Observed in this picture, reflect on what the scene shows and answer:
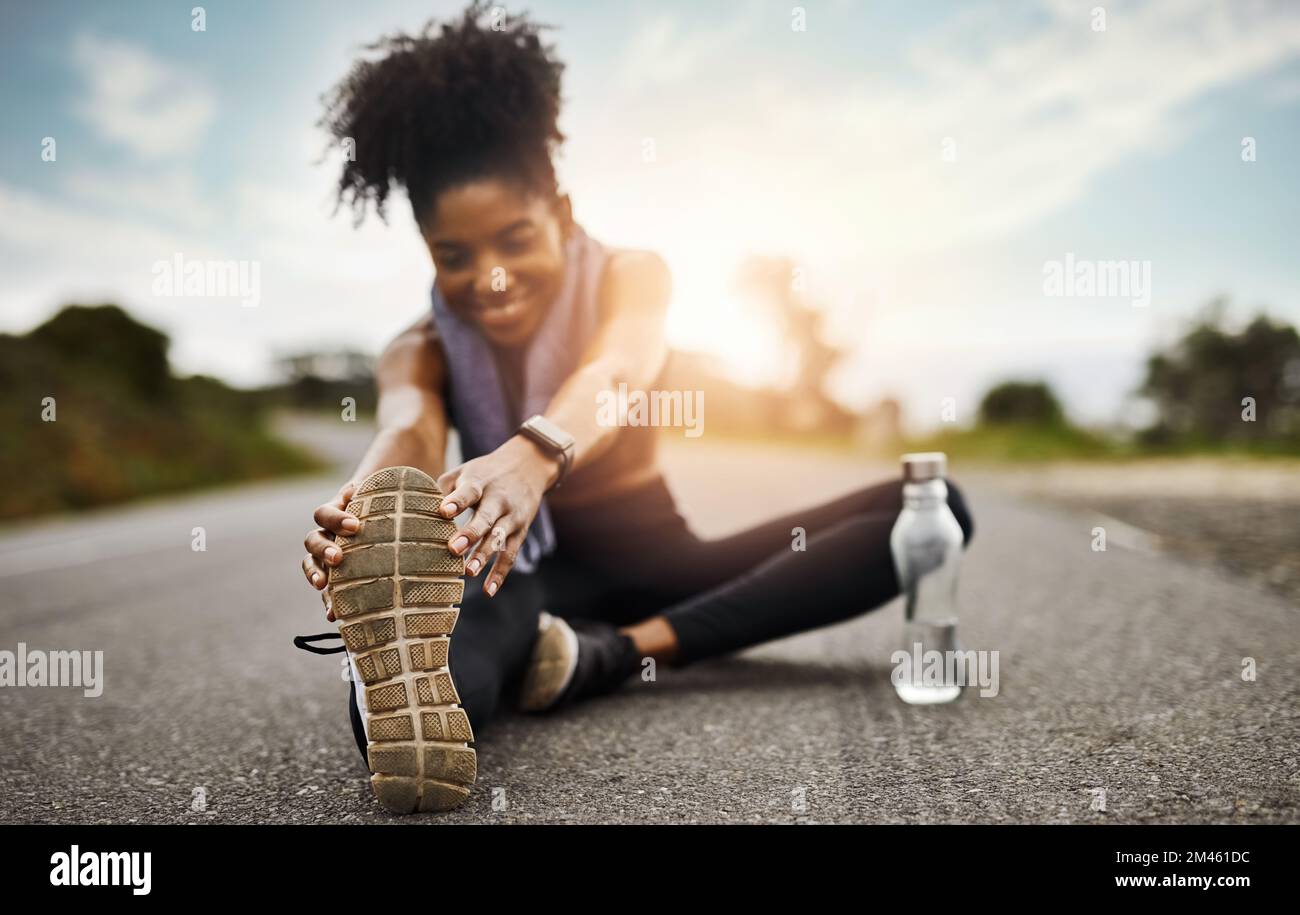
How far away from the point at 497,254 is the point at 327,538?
90 cm

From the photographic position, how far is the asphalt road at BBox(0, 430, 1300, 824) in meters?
1.78

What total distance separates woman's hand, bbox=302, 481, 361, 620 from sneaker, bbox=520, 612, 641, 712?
2.15 feet

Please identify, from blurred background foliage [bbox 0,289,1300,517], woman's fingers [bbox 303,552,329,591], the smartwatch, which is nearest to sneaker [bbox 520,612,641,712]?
the smartwatch

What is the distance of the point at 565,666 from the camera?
2314 mm

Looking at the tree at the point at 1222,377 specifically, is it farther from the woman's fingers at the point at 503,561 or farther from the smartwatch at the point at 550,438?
the woman's fingers at the point at 503,561

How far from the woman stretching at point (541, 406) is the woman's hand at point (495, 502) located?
17 mm

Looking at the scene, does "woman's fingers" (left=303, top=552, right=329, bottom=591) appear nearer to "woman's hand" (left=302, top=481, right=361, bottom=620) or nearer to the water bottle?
"woman's hand" (left=302, top=481, right=361, bottom=620)

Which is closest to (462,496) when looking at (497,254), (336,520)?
(336,520)

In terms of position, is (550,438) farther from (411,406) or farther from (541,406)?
(411,406)

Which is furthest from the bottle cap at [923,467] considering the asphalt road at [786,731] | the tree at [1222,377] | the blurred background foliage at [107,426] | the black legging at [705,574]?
the tree at [1222,377]

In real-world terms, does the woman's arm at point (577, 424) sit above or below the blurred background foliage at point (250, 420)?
below

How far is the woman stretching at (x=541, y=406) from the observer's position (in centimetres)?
231
